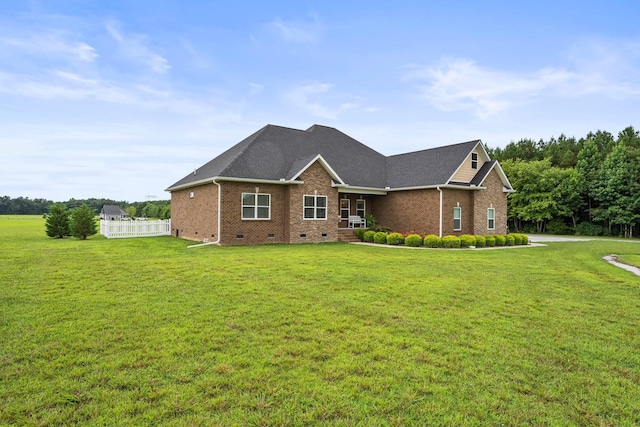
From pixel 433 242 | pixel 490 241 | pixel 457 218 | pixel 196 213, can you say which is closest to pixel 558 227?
pixel 457 218

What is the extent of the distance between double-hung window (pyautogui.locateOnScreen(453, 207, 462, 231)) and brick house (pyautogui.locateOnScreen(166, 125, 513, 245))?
6cm

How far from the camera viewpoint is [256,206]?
60.7 ft

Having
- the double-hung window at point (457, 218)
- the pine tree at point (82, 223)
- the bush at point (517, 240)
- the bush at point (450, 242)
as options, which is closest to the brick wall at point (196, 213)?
the pine tree at point (82, 223)

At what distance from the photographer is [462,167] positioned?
858 inches

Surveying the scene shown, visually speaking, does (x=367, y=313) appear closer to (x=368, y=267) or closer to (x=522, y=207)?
(x=368, y=267)

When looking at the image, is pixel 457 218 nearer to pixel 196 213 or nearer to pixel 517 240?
A: pixel 517 240

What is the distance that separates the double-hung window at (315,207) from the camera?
1953 centimetres

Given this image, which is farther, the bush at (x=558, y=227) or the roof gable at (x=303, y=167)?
the bush at (x=558, y=227)

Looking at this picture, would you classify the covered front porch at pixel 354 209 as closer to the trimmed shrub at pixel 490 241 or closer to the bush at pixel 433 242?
the bush at pixel 433 242

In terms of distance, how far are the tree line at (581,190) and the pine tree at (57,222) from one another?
40350 millimetres

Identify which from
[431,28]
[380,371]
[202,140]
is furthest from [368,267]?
[202,140]

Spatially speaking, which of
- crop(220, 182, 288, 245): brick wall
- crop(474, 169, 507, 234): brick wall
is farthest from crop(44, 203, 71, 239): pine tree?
crop(474, 169, 507, 234): brick wall

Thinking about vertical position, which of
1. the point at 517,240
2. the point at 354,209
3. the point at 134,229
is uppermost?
the point at 354,209

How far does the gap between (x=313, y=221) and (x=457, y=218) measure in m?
8.60
